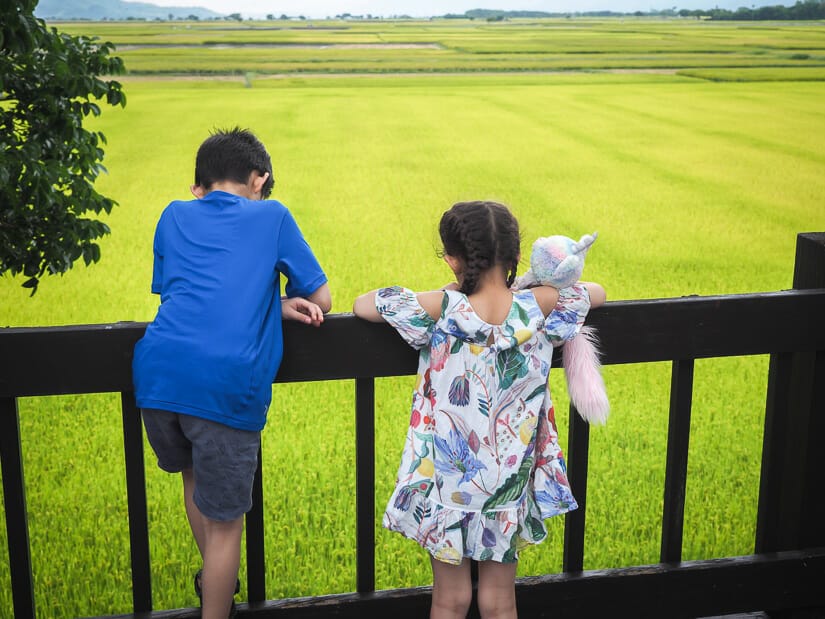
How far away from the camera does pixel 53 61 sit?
2980 mm

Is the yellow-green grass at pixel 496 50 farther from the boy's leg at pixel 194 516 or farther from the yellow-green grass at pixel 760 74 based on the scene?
the boy's leg at pixel 194 516

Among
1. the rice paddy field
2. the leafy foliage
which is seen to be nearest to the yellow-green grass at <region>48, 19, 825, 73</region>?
the rice paddy field

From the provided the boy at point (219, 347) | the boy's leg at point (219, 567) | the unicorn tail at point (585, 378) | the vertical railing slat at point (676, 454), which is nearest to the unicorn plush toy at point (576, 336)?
the unicorn tail at point (585, 378)

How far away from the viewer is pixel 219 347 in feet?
5.96

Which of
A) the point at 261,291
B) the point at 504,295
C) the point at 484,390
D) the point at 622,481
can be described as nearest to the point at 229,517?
the point at 261,291

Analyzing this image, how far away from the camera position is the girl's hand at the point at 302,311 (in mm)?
1825

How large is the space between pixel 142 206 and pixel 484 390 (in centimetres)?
1152

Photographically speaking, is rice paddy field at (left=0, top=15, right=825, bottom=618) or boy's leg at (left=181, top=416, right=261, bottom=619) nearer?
boy's leg at (left=181, top=416, right=261, bottom=619)

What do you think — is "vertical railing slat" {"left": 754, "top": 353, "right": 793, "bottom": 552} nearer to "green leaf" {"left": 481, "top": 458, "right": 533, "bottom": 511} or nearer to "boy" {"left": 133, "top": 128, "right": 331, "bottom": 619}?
"green leaf" {"left": 481, "top": 458, "right": 533, "bottom": 511}

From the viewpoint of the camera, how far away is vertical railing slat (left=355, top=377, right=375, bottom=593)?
1.91 metres

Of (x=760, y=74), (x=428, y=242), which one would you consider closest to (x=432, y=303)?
(x=428, y=242)

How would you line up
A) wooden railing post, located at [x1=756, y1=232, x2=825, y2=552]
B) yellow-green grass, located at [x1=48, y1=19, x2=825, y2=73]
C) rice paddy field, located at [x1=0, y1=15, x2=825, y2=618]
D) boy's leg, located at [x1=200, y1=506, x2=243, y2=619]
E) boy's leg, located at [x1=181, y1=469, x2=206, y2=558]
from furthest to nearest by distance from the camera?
1. yellow-green grass, located at [x1=48, y1=19, x2=825, y2=73]
2. rice paddy field, located at [x1=0, y1=15, x2=825, y2=618]
3. wooden railing post, located at [x1=756, y1=232, x2=825, y2=552]
4. boy's leg, located at [x1=181, y1=469, x2=206, y2=558]
5. boy's leg, located at [x1=200, y1=506, x2=243, y2=619]

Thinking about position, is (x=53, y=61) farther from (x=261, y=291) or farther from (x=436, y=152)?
(x=436, y=152)

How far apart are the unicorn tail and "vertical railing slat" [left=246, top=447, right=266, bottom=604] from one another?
26.8 inches
